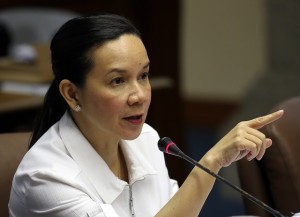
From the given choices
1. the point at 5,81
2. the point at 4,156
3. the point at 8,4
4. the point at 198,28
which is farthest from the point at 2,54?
the point at 4,156

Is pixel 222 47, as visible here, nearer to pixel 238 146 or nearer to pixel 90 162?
pixel 90 162

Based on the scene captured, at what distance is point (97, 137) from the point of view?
221 cm

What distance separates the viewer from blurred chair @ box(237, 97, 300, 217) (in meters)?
2.41

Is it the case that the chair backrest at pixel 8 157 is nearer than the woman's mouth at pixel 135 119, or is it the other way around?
the woman's mouth at pixel 135 119

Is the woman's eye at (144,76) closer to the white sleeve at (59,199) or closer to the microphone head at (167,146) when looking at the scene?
the microphone head at (167,146)

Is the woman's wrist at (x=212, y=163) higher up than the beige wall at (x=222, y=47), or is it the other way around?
the woman's wrist at (x=212, y=163)

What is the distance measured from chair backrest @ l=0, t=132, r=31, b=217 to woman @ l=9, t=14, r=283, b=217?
0.15 m

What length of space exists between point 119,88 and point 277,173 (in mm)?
612

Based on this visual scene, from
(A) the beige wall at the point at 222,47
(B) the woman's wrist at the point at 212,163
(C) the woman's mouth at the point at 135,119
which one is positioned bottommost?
(A) the beige wall at the point at 222,47

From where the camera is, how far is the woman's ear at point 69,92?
2.14 meters

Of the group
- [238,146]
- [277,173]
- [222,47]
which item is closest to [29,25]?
[222,47]

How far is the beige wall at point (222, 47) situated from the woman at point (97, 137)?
4158 millimetres

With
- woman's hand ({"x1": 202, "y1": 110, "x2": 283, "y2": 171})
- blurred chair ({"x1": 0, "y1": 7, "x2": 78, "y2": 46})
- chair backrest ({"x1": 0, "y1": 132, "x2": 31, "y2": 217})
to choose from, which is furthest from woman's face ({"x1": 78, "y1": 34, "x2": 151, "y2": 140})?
blurred chair ({"x1": 0, "y1": 7, "x2": 78, "y2": 46})

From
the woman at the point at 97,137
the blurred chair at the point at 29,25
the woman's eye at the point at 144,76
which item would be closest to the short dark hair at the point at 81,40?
the woman at the point at 97,137
